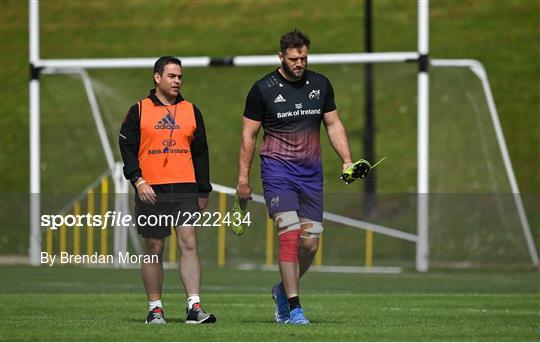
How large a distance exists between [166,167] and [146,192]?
28 centimetres

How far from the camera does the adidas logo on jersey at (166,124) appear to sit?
37.4 feet

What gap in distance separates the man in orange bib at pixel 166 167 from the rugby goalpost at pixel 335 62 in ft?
32.4

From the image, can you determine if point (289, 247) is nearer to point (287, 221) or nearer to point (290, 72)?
point (287, 221)

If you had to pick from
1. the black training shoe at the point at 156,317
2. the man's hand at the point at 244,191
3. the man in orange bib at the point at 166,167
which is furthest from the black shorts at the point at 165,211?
the black training shoe at the point at 156,317

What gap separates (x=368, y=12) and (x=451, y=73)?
14.9 feet

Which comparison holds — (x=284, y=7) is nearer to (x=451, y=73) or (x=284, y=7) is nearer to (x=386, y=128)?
(x=386, y=128)

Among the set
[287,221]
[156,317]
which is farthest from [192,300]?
[287,221]

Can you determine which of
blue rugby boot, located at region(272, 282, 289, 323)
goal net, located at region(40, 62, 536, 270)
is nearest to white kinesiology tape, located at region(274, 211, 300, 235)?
blue rugby boot, located at region(272, 282, 289, 323)

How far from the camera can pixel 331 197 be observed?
25375 millimetres

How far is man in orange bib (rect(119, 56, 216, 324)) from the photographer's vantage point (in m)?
11.4

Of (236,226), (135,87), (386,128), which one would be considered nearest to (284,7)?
(386,128)

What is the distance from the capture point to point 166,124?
1142 cm

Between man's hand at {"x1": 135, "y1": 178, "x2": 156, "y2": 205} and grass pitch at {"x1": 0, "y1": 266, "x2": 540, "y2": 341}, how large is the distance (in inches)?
36.6

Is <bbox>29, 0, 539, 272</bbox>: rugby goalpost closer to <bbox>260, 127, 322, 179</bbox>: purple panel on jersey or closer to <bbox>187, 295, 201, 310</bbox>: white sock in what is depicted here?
<bbox>260, 127, 322, 179</bbox>: purple panel on jersey
